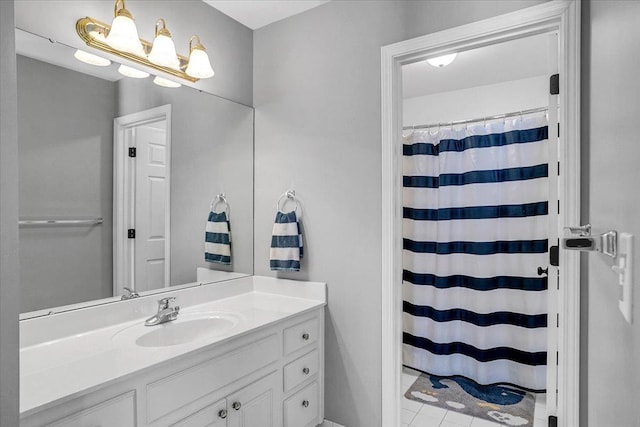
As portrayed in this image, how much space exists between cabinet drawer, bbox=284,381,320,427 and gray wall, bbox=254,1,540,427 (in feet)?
0.39

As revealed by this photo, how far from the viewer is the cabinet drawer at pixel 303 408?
1808 mm

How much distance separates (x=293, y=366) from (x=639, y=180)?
64.8 inches

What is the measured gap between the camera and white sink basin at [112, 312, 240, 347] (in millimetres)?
1544

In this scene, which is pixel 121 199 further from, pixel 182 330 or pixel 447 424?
pixel 447 424

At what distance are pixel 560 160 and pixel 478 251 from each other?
1.36 meters

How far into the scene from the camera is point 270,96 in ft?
7.61

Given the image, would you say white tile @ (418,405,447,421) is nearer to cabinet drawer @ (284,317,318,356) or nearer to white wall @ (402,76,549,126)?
cabinet drawer @ (284,317,318,356)

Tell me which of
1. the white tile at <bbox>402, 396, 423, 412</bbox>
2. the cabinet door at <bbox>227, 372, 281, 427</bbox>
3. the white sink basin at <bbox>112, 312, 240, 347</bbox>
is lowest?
the white tile at <bbox>402, 396, 423, 412</bbox>

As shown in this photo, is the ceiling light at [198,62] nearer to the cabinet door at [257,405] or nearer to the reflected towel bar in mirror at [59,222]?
the reflected towel bar in mirror at [59,222]

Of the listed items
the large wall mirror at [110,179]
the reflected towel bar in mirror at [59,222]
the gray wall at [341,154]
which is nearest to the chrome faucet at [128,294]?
the large wall mirror at [110,179]

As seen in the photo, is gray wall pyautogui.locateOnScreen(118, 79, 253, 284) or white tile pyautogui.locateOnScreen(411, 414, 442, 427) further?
white tile pyautogui.locateOnScreen(411, 414, 442, 427)

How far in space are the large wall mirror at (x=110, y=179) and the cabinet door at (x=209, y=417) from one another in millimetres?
684

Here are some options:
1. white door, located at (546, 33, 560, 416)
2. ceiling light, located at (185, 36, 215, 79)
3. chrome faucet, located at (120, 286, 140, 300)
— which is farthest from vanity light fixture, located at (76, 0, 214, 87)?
white door, located at (546, 33, 560, 416)

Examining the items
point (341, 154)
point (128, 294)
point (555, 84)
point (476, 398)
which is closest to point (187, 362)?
point (128, 294)
